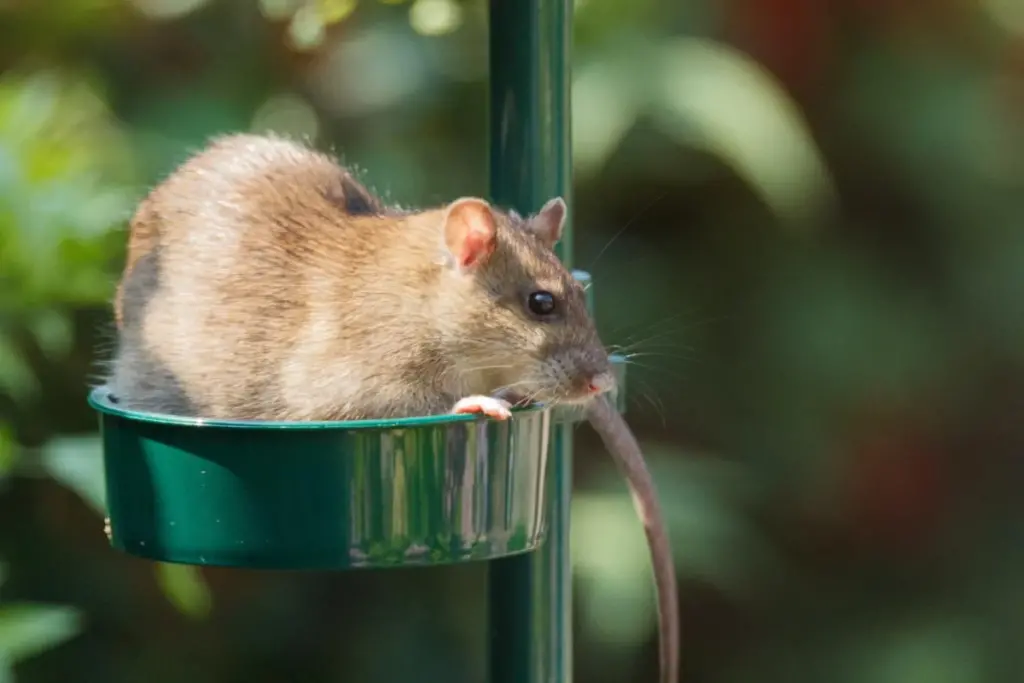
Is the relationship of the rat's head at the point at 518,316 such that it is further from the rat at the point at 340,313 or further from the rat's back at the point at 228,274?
the rat's back at the point at 228,274

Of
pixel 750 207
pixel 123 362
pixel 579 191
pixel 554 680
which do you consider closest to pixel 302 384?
pixel 123 362

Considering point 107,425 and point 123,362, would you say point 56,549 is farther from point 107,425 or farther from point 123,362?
point 107,425

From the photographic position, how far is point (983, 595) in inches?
116

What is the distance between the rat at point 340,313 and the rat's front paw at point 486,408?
12 cm

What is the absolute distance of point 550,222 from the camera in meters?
1.24

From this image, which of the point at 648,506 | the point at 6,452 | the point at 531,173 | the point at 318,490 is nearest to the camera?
the point at 318,490

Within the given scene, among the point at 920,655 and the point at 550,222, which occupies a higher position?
the point at 550,222

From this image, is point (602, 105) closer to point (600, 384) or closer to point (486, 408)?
point (600, 384)

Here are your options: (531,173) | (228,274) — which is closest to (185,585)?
(228,274)

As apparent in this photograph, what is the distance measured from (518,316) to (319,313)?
0.18m

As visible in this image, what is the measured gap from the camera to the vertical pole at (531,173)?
3.76ft

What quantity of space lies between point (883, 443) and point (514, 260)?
187 centimetres

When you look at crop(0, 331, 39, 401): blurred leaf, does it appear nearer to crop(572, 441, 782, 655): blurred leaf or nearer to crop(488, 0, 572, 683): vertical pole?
crop(488, 0, 572, 683): vertical pole

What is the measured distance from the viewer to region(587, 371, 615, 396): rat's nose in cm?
130
